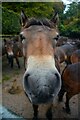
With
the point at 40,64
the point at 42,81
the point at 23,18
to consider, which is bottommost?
the point at 42,81

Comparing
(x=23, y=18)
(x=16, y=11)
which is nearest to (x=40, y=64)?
(x=23, y=18)

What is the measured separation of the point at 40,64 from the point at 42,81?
0.20 meters

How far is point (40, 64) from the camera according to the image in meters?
2.25

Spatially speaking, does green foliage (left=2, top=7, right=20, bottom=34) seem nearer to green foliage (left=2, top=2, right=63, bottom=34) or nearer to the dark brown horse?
green foliage (left=2, top=2, right=63, bottom=34)

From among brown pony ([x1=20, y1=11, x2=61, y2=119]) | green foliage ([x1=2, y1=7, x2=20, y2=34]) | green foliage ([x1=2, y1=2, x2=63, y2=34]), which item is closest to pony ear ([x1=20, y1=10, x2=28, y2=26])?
brown pony ([x1=20, y1=11, x2=61, y2=119])

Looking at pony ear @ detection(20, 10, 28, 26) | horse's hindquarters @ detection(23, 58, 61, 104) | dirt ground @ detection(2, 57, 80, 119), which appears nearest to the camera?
horse's hindquarters @ detection(23, 58, 61, 104)

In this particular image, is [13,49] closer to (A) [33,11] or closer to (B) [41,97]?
(A) [33,11]

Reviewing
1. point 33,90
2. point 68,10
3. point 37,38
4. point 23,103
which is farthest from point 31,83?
point 68,10

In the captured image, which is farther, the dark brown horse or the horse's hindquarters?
the dark brown horse

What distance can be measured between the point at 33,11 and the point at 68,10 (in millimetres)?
29398

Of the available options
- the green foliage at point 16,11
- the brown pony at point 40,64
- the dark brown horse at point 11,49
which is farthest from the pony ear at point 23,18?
the dark brown horse at point 11,49

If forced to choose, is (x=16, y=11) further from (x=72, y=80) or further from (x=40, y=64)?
(x=40, y=64)

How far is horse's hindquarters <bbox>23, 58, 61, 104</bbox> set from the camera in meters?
2.14

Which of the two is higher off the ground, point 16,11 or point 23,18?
point 16,11
